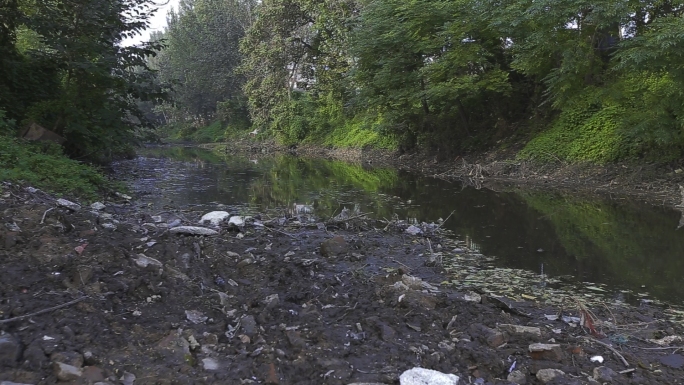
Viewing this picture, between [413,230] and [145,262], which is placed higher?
[145,262]

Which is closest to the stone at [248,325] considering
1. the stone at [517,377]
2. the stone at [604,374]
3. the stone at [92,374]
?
the stone at [92,374]

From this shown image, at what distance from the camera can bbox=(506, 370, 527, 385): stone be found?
145 inches

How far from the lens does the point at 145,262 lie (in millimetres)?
4992

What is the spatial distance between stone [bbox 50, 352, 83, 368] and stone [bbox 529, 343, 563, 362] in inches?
122

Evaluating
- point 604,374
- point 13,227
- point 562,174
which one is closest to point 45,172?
point 13,227

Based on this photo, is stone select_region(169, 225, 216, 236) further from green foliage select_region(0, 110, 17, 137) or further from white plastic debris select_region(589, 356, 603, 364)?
green foliage select_region(0, 110, 17, 137)

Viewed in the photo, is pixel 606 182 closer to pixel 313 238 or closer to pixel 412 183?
pixel 412 183

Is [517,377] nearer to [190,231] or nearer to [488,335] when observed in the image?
[488,335]

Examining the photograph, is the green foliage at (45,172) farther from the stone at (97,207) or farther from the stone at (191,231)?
the stone at (191,231)

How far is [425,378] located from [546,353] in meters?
1.07

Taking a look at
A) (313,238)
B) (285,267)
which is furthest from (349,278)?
(313,238)

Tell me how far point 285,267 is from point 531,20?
1314 centimetres

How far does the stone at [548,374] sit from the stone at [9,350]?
3.34 meters

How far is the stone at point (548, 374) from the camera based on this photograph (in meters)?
3.68
